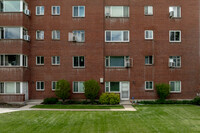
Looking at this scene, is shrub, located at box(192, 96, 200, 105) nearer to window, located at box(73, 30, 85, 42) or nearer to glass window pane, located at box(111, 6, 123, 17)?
glass window pane, located at box(111, 6, 123, 17)

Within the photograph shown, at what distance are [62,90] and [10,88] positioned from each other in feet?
18.0

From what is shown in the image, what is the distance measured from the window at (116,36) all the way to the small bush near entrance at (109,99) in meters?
6.40

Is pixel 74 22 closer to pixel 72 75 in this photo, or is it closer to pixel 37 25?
pixel 37 25

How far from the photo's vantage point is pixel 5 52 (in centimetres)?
2061

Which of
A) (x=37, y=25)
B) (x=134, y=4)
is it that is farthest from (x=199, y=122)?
(x=37, y=25)

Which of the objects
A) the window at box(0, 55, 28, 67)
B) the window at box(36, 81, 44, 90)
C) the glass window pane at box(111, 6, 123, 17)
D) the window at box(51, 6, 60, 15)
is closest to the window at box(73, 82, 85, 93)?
the window at box(36, 81, 44, 90)

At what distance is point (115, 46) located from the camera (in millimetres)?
22688

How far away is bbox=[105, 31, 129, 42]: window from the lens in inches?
895

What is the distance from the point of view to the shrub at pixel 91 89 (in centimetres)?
2102

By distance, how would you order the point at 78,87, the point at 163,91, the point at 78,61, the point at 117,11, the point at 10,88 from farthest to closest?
the point at 117,11 → the point at 78,61 → the point at 78,87 → the point at 163,91 → the point at 10,88

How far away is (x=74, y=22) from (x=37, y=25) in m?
4.33

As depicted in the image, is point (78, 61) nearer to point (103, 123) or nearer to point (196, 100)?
point (103, 123)

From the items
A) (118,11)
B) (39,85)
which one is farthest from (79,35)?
(39,85)

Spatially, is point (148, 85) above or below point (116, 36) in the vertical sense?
below
